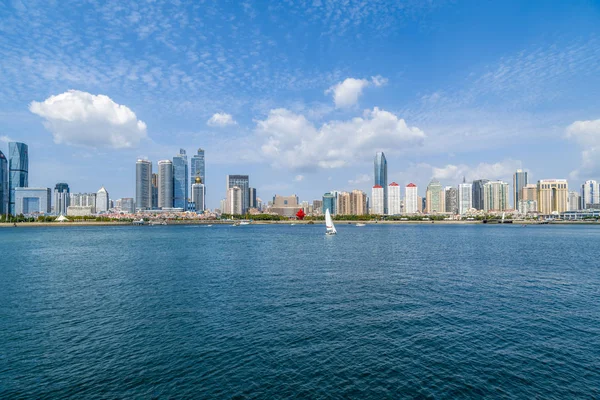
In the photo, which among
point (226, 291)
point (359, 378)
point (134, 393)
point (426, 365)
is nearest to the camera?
point (134, 393)

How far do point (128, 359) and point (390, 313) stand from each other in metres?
20.5

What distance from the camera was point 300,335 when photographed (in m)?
25.2

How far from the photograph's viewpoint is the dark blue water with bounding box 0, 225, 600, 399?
60.9ft

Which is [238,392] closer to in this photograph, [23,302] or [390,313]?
[390,313]

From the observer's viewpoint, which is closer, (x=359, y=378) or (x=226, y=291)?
(x=359, y=378)

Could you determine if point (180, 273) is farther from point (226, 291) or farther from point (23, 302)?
point (23, 302)

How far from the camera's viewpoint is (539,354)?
22109 mm

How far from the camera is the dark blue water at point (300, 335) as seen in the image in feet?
60.9

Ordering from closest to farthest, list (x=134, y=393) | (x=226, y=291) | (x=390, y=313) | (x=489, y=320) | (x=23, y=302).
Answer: (x=134, y=393) < (x=489, y=320) < (x=390, y=313) < (x=23, y=302) < (x=226, y=291)

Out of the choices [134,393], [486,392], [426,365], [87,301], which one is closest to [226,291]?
[87,301]

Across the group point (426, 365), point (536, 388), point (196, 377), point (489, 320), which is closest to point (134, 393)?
point (196, 377)

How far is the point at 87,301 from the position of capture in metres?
34.4

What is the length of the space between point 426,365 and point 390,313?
387 inches

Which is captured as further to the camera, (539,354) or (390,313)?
(390,313)
